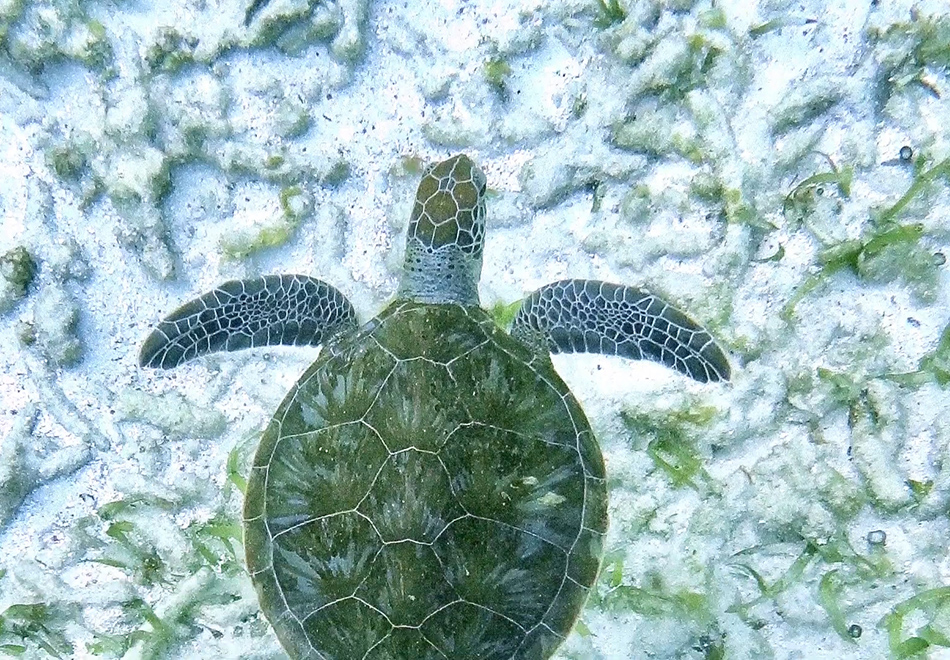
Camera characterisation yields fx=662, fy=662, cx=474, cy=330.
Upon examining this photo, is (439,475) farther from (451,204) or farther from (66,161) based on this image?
(66,161)

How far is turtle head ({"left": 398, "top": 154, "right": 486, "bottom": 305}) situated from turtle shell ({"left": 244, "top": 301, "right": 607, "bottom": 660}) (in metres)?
0.18

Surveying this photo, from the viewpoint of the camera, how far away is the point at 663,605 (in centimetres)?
217

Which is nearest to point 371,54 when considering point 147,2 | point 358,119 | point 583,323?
point 358,119

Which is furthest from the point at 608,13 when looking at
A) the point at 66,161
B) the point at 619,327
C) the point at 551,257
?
the point at 66,161

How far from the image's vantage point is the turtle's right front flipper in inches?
82.7

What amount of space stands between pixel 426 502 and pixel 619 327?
868 mm

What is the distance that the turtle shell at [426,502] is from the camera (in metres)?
1.61

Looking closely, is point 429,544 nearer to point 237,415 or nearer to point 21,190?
point 237,415

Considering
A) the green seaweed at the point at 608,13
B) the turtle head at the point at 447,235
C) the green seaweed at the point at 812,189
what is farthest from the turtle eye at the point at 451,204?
the green seaweed at the point at 812,189

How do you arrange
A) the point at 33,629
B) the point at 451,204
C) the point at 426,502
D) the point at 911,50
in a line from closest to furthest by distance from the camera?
the point at 426,502
the point at 451,204
the point at 911,50
the point at 33,629

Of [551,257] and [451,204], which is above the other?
[451,204]

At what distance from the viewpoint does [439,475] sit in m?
1.63

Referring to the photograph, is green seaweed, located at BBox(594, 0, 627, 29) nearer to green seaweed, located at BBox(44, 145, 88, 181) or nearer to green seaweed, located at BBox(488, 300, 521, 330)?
green seaweed, located at BBox(488, 300, 521, 330)

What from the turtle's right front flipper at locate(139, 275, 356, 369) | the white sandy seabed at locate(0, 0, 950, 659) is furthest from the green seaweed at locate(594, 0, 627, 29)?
the turtle's right front flipper at locate(139, 275, 356, 369)
